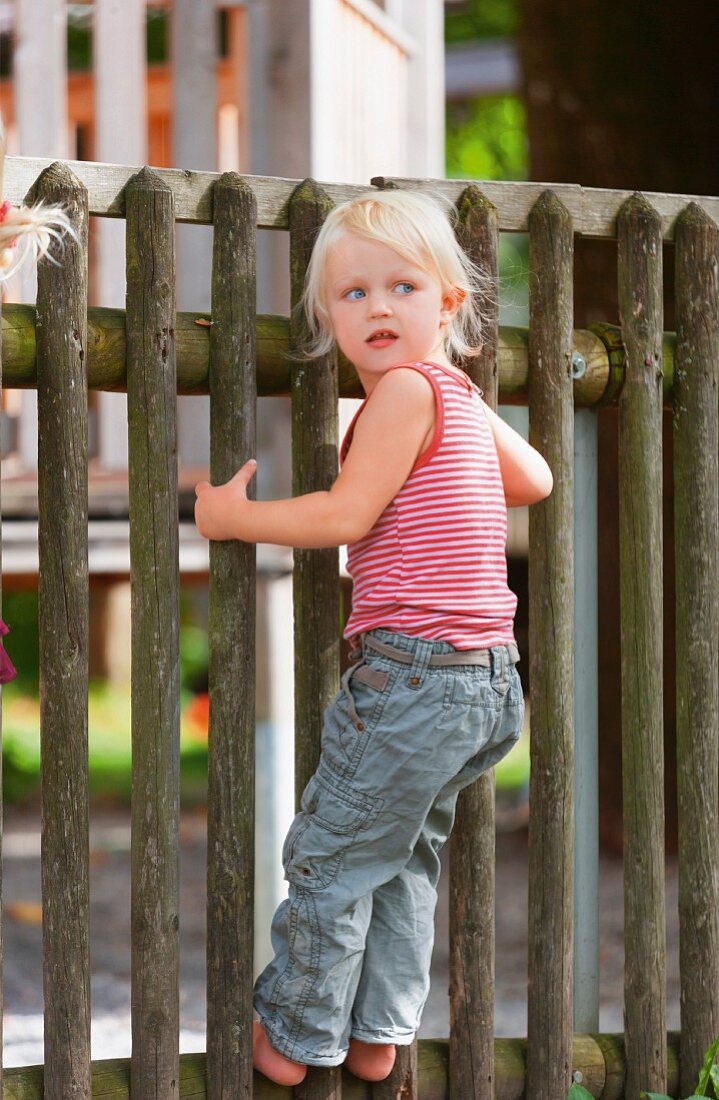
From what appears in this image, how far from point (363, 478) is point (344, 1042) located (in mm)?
990

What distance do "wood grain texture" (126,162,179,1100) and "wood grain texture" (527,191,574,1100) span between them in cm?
72

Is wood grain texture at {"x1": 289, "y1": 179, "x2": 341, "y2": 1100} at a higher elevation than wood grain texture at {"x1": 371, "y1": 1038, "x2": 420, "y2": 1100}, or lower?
higher

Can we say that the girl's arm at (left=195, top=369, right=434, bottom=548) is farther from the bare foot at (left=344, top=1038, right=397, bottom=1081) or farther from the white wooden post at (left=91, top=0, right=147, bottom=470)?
the white wooden post at (left=91, top=0, right=147, bottom=470)

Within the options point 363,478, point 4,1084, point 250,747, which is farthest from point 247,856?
point 363,478

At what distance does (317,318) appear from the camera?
243 cm

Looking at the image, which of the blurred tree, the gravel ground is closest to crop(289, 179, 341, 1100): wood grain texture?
the gravel ground

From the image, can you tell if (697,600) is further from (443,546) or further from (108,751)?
(108,751)

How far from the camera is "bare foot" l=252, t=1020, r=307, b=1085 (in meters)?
2.34

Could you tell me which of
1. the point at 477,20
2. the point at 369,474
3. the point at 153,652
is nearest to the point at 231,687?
the point at 153,652

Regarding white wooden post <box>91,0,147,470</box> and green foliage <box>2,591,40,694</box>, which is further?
green foliage <box>2,591,40,694</box>

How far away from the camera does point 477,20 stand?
1672 centimetres

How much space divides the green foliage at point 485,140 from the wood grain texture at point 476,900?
16260 millimetres

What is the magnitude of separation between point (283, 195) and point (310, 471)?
52 centimetres

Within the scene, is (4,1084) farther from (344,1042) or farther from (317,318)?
(317,318)
